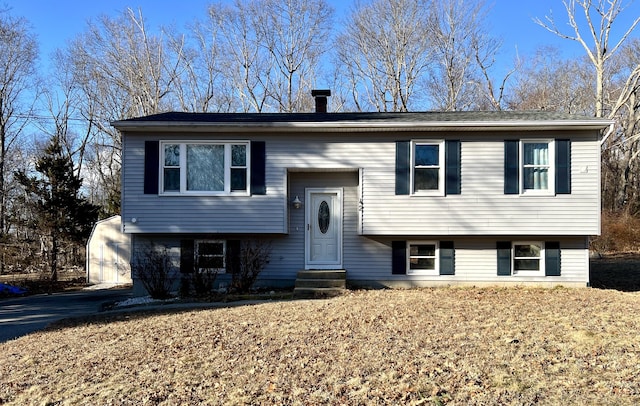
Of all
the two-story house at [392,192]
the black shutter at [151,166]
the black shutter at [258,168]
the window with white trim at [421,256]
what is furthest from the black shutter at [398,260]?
the black shutter at [151,166]

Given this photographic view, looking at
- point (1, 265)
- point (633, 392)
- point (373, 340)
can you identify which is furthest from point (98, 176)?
point (633, 392)

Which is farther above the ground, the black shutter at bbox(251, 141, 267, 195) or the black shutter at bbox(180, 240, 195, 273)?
the black shutter at bbox(251, 141, 267, 195)

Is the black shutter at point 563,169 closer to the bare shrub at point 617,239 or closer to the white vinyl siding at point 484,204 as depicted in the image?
the white vinyl siding at point 484,204

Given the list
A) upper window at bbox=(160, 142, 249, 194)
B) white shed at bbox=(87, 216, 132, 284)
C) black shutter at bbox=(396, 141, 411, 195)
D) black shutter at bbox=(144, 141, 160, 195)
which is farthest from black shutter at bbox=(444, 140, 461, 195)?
white shed at bbox=(87, 216, 132, 284)

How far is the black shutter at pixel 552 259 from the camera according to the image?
11781 millimetres

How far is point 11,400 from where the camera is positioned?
4742 mm

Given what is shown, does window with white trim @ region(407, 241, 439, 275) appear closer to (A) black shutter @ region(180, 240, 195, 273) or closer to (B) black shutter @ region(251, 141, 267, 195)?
(B) black shutter @ region(251, 141, 267, 195)

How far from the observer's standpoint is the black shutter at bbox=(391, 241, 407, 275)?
12.1m

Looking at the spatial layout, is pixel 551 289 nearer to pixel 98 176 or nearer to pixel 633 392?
pixel 633 392

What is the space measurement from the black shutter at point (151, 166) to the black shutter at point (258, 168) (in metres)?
2.27

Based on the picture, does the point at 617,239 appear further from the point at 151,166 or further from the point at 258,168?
the point at 151,166

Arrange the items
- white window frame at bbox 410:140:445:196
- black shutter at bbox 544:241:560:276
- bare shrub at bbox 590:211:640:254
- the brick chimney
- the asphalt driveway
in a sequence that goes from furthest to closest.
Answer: bare shrub at bbox 590:211:640:254 → the brick chimney → black shutter at bbox 544:241:560:276 → white window frame at bbox 410:140:445:196 → the asphalt driveway

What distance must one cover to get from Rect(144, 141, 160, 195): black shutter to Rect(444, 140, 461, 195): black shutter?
6.87 m

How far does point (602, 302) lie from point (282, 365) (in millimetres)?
6590
